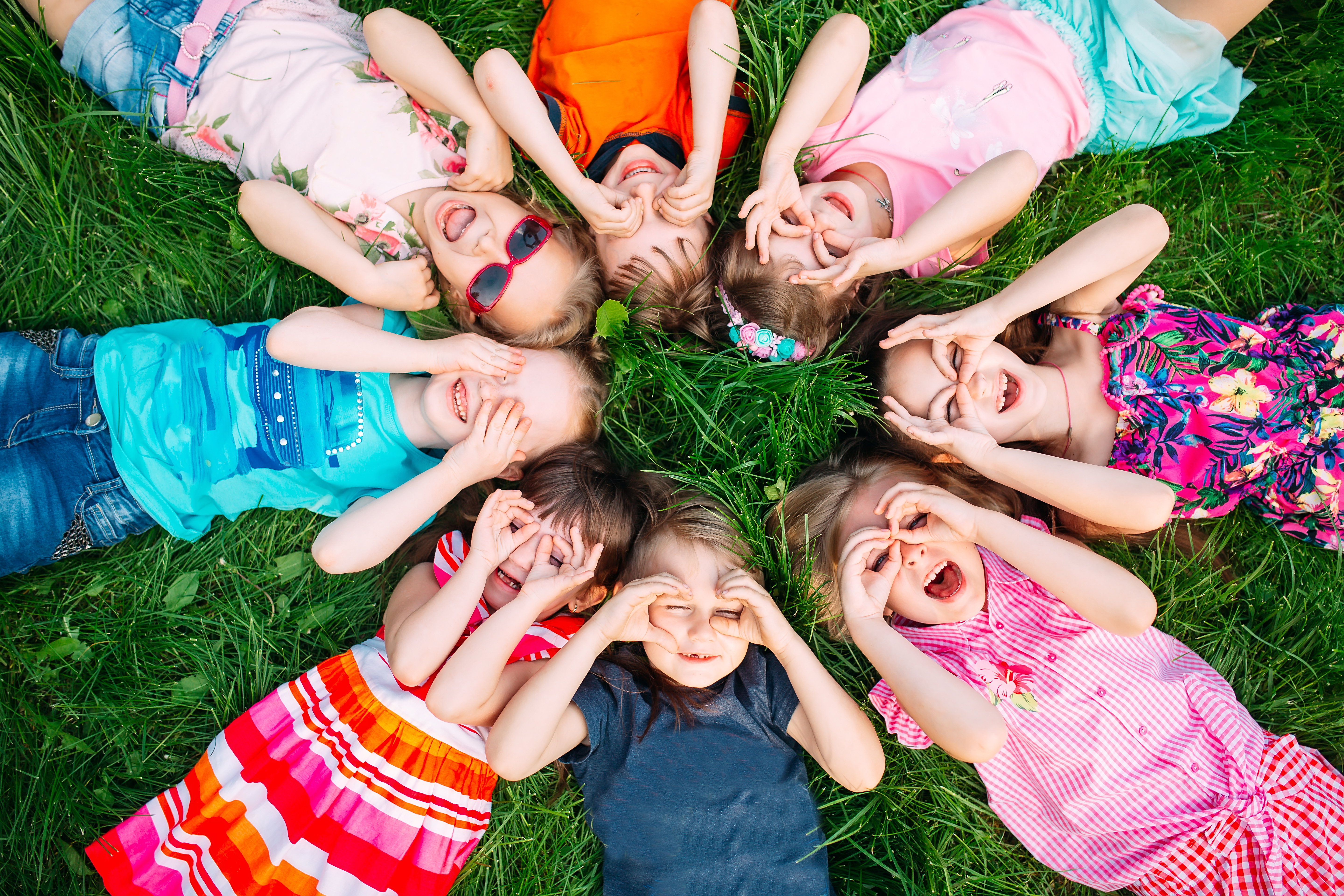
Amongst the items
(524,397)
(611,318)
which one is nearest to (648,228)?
(611,318)

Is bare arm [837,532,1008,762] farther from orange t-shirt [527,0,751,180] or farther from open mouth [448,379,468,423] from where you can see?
orange t-shirt [527,0,751,180]

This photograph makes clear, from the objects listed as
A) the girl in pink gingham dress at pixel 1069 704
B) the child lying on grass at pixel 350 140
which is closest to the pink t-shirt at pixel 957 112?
the girl in pink gingham dress at pixel 1069 704

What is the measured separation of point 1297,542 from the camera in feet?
9.73

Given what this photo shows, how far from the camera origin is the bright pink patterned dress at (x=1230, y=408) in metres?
2.73

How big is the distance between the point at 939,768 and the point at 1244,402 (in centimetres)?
171

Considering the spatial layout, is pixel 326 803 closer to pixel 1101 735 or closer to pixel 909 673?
pixel 909 673

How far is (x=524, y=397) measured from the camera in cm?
270

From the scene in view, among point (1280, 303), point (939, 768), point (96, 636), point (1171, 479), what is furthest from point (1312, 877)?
point (96, 636)

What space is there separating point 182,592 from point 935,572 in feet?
9.06

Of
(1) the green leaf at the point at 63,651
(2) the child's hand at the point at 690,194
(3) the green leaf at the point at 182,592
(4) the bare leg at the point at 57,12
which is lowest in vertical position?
(1) the green leaf at the point at 63,651

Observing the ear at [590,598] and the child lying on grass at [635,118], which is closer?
Answer: the child lying on grass at [635,118]

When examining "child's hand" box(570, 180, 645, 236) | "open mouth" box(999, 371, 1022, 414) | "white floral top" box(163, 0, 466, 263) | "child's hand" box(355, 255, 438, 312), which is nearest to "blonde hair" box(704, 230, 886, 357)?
"child's hand" box(570, 180, 645, 236)

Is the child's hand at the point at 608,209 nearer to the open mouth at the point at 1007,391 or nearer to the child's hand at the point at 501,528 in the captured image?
the child's hand at the point at 501,528

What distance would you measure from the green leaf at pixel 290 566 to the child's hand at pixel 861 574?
A: 6.57 ft
